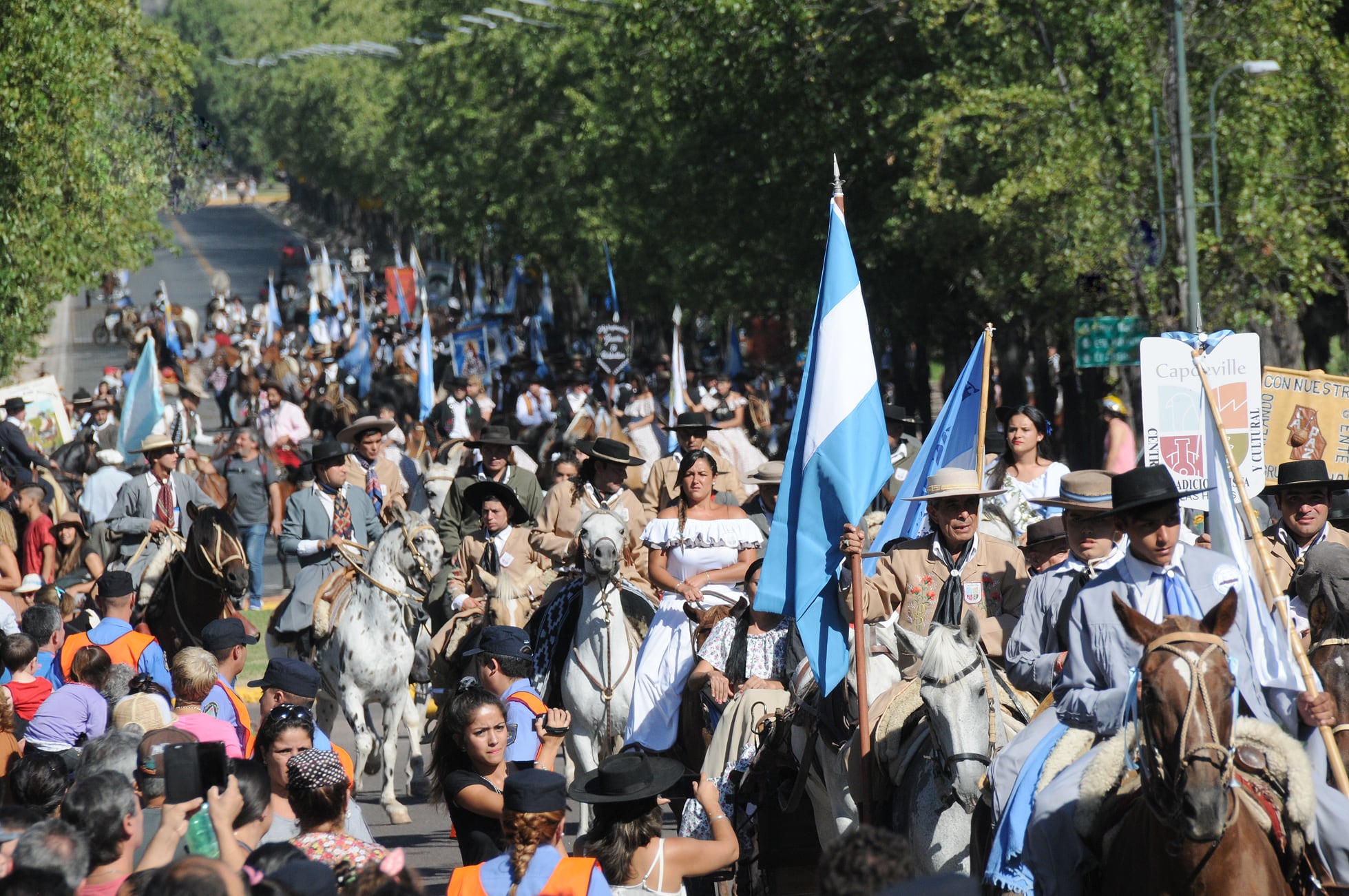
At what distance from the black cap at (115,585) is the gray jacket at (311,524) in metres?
2.30

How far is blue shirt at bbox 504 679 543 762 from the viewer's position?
9.26 m

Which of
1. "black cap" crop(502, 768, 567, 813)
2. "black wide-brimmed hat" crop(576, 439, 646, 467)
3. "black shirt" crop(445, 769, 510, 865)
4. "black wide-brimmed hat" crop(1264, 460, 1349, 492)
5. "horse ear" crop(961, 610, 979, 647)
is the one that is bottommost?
"black shirt" crop(445, 769, 510, 865)

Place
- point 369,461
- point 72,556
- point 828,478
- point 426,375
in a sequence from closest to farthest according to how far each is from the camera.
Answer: point 828,478, point 369,461, point 72,556, point 426,375

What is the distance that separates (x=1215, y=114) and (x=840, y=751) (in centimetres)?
1894

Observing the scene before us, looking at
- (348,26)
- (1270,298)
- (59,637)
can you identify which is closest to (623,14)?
(1270,298)

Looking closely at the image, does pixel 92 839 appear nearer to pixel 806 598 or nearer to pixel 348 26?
pixel 806 598

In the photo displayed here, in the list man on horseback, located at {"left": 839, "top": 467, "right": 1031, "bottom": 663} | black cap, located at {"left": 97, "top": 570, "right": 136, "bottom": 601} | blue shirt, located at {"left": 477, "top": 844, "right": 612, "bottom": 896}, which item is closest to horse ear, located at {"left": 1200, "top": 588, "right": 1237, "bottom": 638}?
blue shirt, located at {"left": 477, "top": 844, "right": 612, "bottom": 896}

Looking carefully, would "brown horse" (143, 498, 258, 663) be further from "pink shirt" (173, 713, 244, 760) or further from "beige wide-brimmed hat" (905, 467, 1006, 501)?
"beige wide-brimmed hat" (905, 467, 1006, 501)

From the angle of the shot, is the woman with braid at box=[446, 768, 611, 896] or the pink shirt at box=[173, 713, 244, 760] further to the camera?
the pink shirt at box=[173, 713, 244, 760]

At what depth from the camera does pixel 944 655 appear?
799 centimetres

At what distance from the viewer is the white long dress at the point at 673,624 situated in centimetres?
1071

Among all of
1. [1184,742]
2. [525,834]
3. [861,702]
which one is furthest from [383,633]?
[1184,742]

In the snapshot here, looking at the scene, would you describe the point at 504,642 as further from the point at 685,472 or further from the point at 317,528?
→ the point at 317,528

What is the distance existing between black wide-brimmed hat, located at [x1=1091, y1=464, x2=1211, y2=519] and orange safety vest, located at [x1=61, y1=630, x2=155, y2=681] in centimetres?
664
